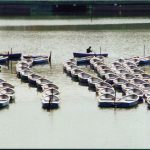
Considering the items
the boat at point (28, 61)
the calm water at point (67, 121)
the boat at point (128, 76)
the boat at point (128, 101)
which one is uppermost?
the boat at point (28, 61)

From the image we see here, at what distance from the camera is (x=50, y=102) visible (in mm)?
52031

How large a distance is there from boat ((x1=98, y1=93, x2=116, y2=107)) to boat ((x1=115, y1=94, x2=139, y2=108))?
0.41 metres

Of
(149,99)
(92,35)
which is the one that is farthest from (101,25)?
(149,99)

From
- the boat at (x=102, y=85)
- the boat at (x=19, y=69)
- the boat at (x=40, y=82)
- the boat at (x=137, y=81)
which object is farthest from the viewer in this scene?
the boat at (x=19, y=69)

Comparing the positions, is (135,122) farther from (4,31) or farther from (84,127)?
(4,31)

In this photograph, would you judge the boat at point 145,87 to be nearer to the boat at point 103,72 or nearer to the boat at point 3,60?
the boat at point 103,72

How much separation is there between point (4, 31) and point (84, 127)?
5328 centimetres

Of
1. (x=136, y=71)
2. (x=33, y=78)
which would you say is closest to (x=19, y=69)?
(x=33, y=78)

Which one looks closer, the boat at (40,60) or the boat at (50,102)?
the boat at (50,102)

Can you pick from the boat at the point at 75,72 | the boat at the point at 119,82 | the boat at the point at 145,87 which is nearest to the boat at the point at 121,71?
the boat at the point at 119,82

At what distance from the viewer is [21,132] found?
46.9 meters

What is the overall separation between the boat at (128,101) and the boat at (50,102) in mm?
4758

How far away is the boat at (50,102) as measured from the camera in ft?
171

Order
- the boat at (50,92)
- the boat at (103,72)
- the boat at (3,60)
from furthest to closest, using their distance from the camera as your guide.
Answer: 1. the boat at (3,60)
2. the boat at (103,72)
3. the boat at (50,92)
